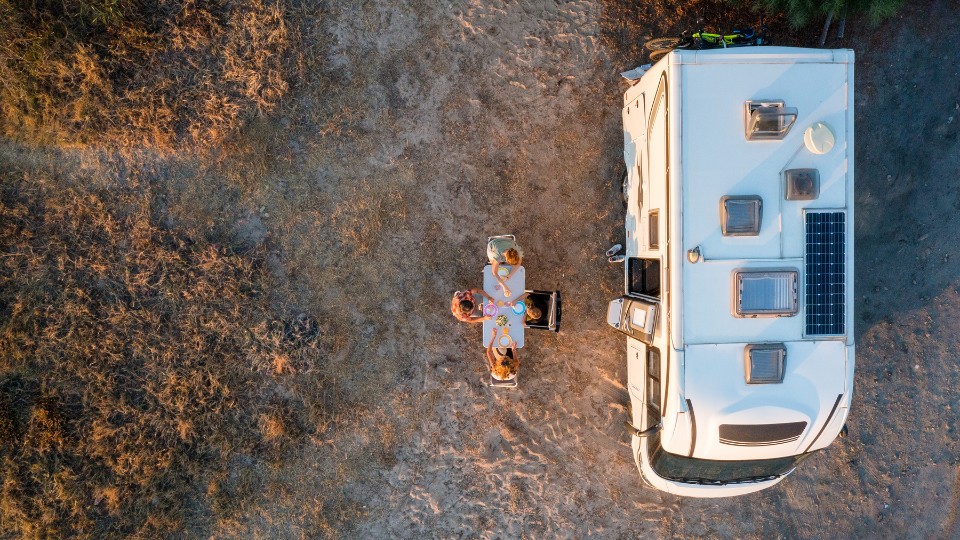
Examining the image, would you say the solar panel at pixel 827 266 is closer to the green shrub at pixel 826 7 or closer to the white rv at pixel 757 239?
the white rv at pixel 757 239

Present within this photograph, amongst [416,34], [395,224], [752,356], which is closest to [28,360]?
A: [395,224]

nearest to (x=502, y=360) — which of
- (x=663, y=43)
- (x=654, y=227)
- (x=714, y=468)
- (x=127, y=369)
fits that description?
(x=654, y=227)

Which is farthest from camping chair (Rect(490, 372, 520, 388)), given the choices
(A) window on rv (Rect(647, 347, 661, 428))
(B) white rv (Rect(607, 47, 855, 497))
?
(B) white rv (Rect(607, 47, 855, 497))

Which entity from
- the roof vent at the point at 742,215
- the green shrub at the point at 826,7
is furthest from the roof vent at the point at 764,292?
the green shrub at the point at 826,7

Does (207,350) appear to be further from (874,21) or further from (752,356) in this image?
(874,21)

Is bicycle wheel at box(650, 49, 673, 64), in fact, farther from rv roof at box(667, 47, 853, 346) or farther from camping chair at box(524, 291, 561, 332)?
camping chair at box(524, 291, 561, 332)

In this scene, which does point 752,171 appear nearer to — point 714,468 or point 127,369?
point 714,468
